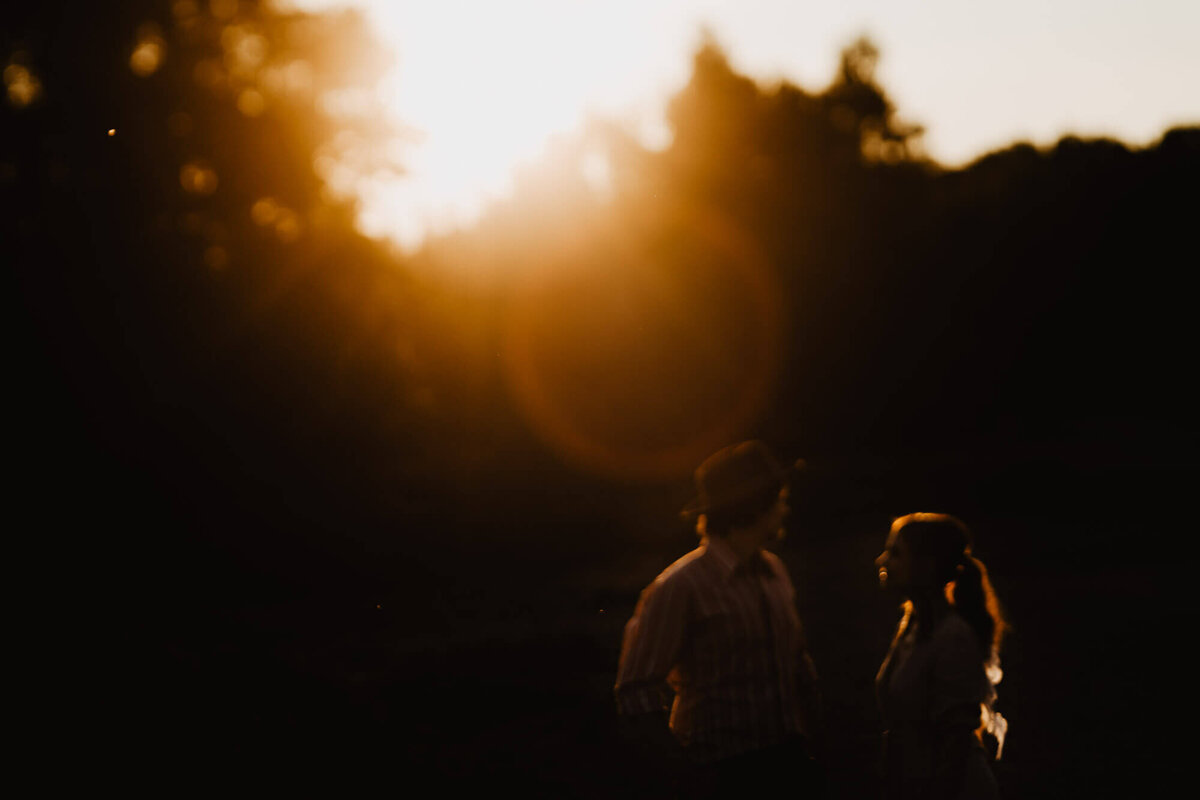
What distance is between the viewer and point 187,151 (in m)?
21.1

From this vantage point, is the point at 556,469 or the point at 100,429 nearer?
the point at 100,429

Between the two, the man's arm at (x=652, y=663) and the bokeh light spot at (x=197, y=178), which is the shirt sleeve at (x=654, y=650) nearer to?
the man's arm at (x=652, y=663)

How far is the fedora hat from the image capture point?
4.11 metres

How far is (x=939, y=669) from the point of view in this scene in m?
4.16

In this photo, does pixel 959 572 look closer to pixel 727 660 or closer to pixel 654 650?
pixel 727 660

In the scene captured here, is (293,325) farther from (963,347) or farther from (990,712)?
(963,347)

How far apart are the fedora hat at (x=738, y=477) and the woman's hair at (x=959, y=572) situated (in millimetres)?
610

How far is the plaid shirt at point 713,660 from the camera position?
391cm

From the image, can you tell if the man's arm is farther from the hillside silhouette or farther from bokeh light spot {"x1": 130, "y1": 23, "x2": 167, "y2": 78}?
bokeh light spot {"x1": 130, "y1": 23, "x2": 167, "y2": 78}

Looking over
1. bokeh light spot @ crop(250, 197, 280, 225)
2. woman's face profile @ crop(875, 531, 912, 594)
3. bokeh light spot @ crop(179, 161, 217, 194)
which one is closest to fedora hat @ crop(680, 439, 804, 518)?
woman's face profile @ crop(875, 531, 912, 594)

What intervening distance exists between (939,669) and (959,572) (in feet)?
1.38

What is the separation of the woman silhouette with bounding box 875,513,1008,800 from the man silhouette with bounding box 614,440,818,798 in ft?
1.22

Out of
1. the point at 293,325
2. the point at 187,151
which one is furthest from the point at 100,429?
the point at 187,151

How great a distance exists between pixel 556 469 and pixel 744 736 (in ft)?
65.2
